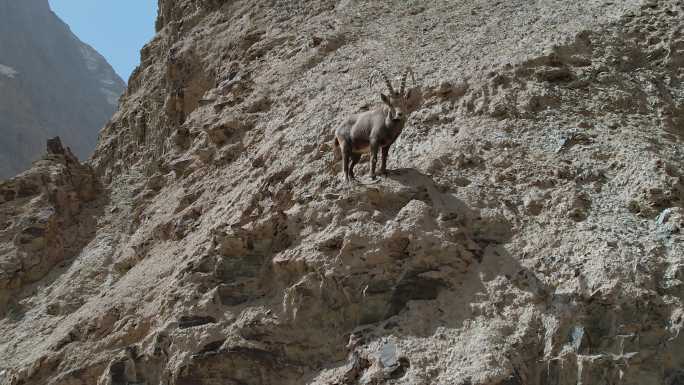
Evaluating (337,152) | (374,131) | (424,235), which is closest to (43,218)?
(337,152)

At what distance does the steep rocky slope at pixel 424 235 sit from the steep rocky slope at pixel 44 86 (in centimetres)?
3525

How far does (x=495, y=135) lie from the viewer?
33.8 ft

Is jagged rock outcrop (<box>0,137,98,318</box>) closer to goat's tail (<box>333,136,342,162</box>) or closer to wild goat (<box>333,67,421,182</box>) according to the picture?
goat's tail (<box>333,136,342,162</box>)

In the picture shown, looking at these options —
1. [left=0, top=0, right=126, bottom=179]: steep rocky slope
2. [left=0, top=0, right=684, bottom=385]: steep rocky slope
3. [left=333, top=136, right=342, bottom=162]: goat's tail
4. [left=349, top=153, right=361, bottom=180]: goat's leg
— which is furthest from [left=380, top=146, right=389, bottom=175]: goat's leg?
[left=0, top=0, right=126, bottom=179]: steep rocky slope

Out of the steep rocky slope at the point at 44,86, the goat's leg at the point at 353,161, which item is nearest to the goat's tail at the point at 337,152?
the goat's leg at the point at 353,161

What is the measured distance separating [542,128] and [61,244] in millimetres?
11968

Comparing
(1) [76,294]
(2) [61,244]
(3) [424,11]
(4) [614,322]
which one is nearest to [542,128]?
(4) [614,322]

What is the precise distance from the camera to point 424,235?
27.2 feet

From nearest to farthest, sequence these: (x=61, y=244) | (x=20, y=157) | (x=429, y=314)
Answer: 1. (x=429, y=314)
2. (x=61, y=244)
3. (x=20, y=157)

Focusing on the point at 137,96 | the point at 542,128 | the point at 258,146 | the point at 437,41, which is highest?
the point at 137,96

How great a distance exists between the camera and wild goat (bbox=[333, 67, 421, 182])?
910cm

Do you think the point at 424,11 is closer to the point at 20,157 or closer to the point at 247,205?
the point at 247,205

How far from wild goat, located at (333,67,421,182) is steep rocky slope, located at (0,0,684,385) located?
449 mm

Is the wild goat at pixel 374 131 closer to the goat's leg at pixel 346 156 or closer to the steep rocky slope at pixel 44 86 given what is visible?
the goat's leg at pixel 346 156
